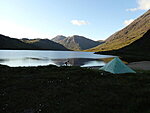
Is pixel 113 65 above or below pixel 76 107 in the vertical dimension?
above

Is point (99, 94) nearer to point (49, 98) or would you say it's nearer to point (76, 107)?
point (76, 107)

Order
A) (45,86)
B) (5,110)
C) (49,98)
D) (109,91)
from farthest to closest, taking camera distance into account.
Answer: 1. (45,86)
2. (109,91)
3. (49,98)
4. (5,110)

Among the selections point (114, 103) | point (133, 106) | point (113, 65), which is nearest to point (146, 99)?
point (133, 106)

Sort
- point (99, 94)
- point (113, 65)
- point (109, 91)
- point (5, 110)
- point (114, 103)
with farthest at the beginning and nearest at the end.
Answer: point (113, 65)
point (109, 91)
point (99, 94)
point (114, 103)
point (5, 110)

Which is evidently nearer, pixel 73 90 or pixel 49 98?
pixel 49 98

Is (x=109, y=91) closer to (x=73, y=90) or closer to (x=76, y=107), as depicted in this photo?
(x=73, y=90)

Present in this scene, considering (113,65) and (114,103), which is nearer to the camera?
(114,103)

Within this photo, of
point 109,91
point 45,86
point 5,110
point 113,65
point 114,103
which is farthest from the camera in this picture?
point 113,65

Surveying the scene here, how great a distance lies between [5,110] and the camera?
11516mm

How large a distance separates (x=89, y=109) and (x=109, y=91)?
216 inches

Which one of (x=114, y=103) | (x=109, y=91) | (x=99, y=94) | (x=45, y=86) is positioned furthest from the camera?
(x=45, y=86)

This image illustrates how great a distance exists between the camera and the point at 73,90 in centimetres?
1648

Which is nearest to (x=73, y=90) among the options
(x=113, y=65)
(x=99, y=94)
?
(x=99, y=94)

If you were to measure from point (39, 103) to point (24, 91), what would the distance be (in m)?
4.13
